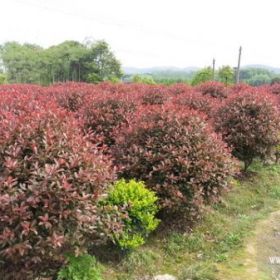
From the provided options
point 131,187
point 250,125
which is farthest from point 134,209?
point 250,125

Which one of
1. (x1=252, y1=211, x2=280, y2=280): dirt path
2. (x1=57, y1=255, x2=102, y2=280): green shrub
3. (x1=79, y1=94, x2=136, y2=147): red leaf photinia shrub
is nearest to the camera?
(x1=57, y1=255, x2=102, y2=280): green shrub

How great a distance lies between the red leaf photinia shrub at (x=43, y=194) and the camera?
2.67 meters

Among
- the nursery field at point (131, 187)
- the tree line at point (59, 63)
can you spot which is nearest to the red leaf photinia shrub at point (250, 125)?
the nursery field at point (131, 187)

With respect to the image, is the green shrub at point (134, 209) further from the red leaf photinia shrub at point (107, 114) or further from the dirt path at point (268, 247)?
the red leaf photinia shrub at point (107, 114)

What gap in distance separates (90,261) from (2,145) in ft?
3.85

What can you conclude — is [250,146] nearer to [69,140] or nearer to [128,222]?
[128,222]

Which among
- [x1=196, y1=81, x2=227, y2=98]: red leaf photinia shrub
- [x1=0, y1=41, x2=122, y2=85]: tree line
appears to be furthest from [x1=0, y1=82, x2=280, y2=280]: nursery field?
[x1=0, y1=41, x2=122, y2=85]: tree line

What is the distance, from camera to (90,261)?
3326 millimetres

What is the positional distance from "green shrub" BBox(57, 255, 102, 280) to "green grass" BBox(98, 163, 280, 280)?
426 mm

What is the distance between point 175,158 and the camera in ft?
14.5

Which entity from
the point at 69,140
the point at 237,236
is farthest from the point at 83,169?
the point at 237,236

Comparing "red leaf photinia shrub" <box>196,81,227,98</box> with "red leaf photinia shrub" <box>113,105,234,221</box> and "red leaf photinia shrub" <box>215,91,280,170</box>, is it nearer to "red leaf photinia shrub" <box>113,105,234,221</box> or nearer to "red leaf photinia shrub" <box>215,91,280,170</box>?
"red leaf photinia shrub" <box>215,91,280,170</box>

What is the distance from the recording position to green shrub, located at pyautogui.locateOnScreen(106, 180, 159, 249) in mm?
3811

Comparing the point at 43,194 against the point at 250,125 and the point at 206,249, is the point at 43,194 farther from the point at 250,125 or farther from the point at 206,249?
the point at 250,125
